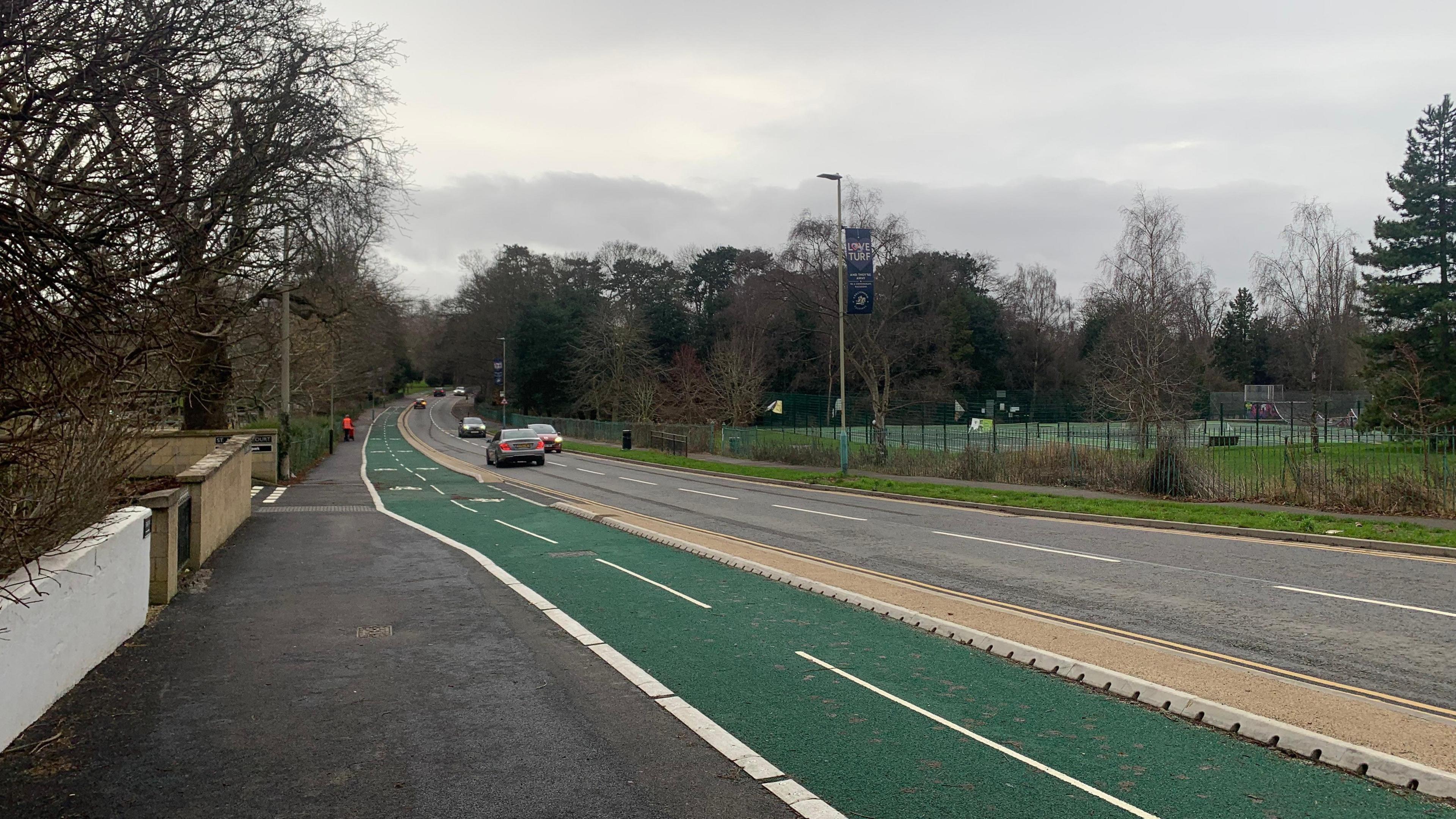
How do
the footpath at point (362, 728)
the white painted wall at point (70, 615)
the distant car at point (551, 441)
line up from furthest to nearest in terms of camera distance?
1. the distant car at point (551, 441)
2. the white painted wall at point (70, 615)
3. the footpath at point (362, 728)

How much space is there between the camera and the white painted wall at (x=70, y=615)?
602 centimetres

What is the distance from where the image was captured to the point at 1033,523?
18.6 metres

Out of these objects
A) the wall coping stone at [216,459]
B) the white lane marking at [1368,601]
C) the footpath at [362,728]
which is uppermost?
the wall coping stone at [216,459]

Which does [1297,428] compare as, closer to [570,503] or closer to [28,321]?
[570,503]

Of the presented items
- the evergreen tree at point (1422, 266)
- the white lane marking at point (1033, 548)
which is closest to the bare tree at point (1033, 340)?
the evergreen tree at point (1422, 266)

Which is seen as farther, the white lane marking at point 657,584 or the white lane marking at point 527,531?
the white lane marking at point 527,531

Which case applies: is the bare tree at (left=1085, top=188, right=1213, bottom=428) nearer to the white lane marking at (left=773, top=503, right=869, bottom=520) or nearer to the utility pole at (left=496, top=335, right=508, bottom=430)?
the white lane marking at (left=773, top=503, right=869, bottom=520)

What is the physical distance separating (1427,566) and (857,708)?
1026 centimetres

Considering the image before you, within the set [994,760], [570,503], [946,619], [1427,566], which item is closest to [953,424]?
[570,503]

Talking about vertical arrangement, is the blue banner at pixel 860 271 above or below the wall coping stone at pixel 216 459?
above

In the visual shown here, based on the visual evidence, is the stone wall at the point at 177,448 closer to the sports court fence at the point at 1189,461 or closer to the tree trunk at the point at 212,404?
the tree trunk at the point at 212,404

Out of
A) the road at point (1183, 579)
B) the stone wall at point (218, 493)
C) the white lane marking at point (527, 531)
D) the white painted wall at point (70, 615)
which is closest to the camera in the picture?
the white painted wall at point (70, 615)

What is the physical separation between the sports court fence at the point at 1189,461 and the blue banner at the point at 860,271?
572cm

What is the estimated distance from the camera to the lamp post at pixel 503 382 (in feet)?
281
